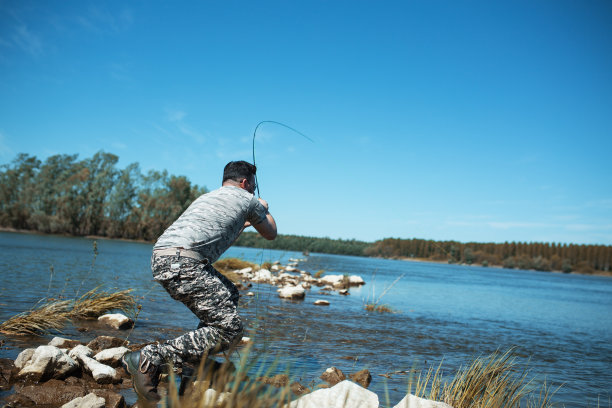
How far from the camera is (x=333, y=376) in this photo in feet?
14.0

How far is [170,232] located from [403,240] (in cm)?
15927

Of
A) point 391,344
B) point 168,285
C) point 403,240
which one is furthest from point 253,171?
point 403,240

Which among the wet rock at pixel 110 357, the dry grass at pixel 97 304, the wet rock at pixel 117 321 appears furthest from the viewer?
the dry grass at pixel 97 304

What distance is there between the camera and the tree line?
54281 millimetres

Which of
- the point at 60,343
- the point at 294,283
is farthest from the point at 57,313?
the point at 294,283

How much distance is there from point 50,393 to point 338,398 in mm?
2308

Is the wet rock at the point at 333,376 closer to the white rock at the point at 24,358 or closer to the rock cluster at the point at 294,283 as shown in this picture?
the white rock at the point at 24,358

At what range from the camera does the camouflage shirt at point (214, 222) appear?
10.9ft

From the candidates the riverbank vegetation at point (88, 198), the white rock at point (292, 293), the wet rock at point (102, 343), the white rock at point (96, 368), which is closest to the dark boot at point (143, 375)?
the white rock at point (96, 368)

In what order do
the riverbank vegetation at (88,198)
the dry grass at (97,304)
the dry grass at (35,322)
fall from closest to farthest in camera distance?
the dry grass at (35,322)
the dry grass at (97,304)
the riverbank vegetation at (88,198)

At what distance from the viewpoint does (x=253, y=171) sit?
3.94m

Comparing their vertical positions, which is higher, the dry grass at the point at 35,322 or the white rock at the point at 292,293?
the dry grass at the point at 35,322

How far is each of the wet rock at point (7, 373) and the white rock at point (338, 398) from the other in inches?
93.3

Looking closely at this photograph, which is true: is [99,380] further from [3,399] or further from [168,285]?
[168,285]
